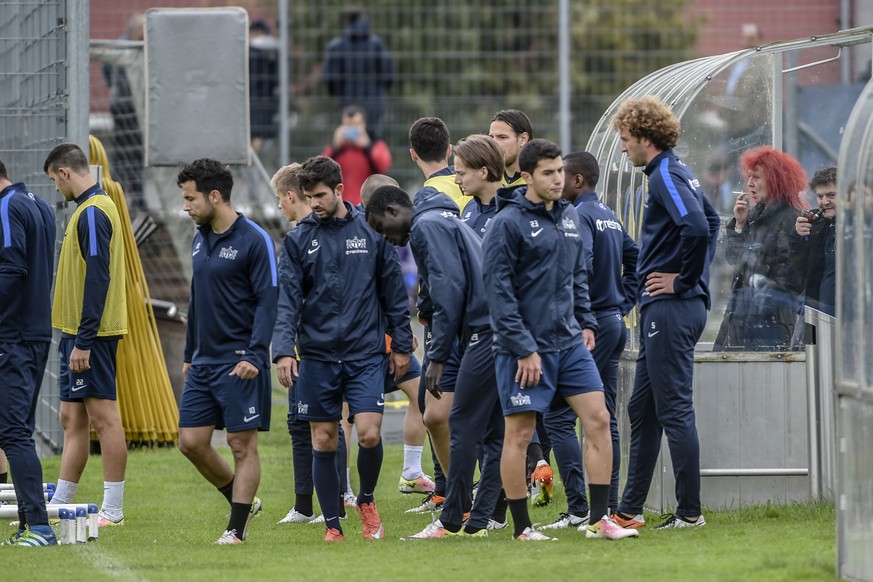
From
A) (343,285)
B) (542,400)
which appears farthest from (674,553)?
(343,285)

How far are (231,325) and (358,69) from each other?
1068 centimetres

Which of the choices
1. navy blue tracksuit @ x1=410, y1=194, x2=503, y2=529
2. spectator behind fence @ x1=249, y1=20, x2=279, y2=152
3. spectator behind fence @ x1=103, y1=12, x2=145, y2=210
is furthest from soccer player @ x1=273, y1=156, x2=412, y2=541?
spectator behind fence @ x1=249, y1=20, x2=279, y2=152

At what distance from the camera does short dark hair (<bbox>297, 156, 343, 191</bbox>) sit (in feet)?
28.0

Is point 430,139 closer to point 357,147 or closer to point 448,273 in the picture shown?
point 448,273

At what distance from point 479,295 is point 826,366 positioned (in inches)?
90.0

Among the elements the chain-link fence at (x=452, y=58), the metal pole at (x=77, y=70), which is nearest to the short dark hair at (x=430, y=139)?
the metal pole at (x=77, y=70)

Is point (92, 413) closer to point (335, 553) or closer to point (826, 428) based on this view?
point (335, 553)

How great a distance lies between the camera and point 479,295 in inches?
330

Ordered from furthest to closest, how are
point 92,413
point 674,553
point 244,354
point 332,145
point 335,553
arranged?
point 332,145 → point 92,413 → point 244,354 → point 335,553 → point 674,553

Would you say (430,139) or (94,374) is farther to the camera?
(94,374)

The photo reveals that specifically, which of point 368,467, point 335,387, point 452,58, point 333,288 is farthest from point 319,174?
point 452,58

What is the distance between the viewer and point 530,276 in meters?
7.88

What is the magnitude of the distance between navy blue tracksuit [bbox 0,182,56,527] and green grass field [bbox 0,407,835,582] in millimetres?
430

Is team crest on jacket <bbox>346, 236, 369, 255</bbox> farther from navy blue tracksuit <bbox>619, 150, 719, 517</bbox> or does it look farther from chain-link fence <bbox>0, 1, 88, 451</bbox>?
chain-link fence <bbox>0, 1, 88, 451</bbox>
